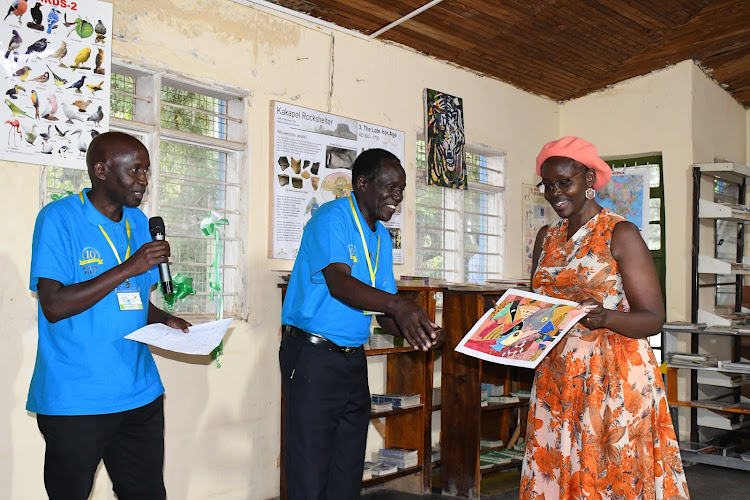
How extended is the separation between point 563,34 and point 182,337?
4.48 m

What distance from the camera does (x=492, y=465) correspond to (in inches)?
202

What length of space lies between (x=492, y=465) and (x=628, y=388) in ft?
9.55

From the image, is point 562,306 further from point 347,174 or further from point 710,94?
point 710,94

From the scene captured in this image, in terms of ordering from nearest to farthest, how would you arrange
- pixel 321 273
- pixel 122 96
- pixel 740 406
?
pixel 321 273 < pixel 122 96 < pixel 740 406

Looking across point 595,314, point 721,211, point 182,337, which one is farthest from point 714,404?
point 182,337

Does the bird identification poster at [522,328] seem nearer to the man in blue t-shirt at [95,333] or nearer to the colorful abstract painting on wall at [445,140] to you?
the man in blue t-shirt at [95,333]

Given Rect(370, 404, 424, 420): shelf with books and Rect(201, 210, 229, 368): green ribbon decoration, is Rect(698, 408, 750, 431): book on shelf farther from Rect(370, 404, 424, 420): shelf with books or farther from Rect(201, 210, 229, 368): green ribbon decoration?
Rect(201, 210, 229, 368): green ribbon decoration

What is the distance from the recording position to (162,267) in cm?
258

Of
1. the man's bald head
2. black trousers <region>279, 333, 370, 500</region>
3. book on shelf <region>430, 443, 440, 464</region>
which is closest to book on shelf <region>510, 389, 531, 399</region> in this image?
book on shelf <region>430, 443, 440, 464</region>

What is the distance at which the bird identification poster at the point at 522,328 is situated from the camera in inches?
90.9

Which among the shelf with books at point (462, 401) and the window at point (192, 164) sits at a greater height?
the window at point (192, 164)

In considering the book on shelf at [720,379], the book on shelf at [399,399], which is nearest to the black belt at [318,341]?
the book on shelf at [399,399]

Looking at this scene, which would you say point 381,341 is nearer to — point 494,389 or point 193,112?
point 494,389

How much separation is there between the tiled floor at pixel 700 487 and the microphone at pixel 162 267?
286 centimetres
